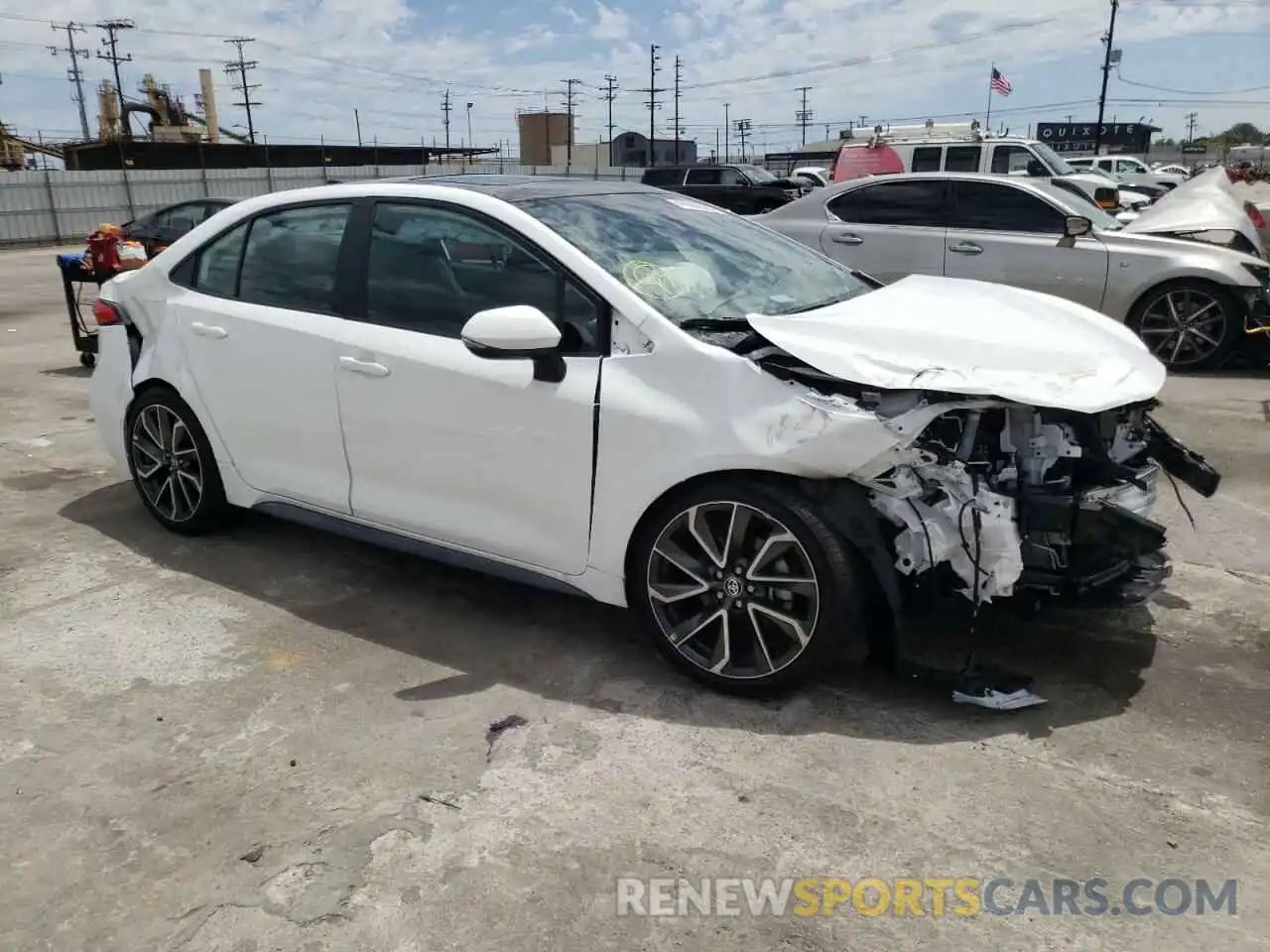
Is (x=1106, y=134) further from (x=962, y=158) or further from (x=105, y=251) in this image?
(x=105, y=251)

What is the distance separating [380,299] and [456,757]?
180cm

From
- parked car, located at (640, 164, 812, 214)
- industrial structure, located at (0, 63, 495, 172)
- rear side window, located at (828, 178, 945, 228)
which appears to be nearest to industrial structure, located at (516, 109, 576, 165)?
industrial structure, located at (0, 63, 495, 172)

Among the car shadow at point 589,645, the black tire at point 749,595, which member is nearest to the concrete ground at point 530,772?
the car shadow at point 589,645

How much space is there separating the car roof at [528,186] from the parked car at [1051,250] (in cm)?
521

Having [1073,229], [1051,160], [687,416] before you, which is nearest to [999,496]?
[687,416]

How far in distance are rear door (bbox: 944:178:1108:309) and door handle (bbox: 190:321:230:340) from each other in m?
6.55

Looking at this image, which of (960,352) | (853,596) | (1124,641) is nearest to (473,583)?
(853,596)

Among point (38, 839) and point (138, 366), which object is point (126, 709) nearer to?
point (38, 839)

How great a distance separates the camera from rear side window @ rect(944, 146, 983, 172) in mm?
14922

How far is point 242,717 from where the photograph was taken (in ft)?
10.7

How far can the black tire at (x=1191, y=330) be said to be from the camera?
8.09 metres

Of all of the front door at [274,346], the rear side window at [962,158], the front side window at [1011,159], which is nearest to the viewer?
the front door at [274,346]

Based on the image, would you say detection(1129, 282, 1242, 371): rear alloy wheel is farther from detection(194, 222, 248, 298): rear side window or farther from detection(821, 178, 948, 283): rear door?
detection(194, 222, 248, 298): rear side window

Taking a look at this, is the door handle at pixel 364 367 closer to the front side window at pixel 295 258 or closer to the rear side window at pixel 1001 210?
the front side window at pixel 295 258
